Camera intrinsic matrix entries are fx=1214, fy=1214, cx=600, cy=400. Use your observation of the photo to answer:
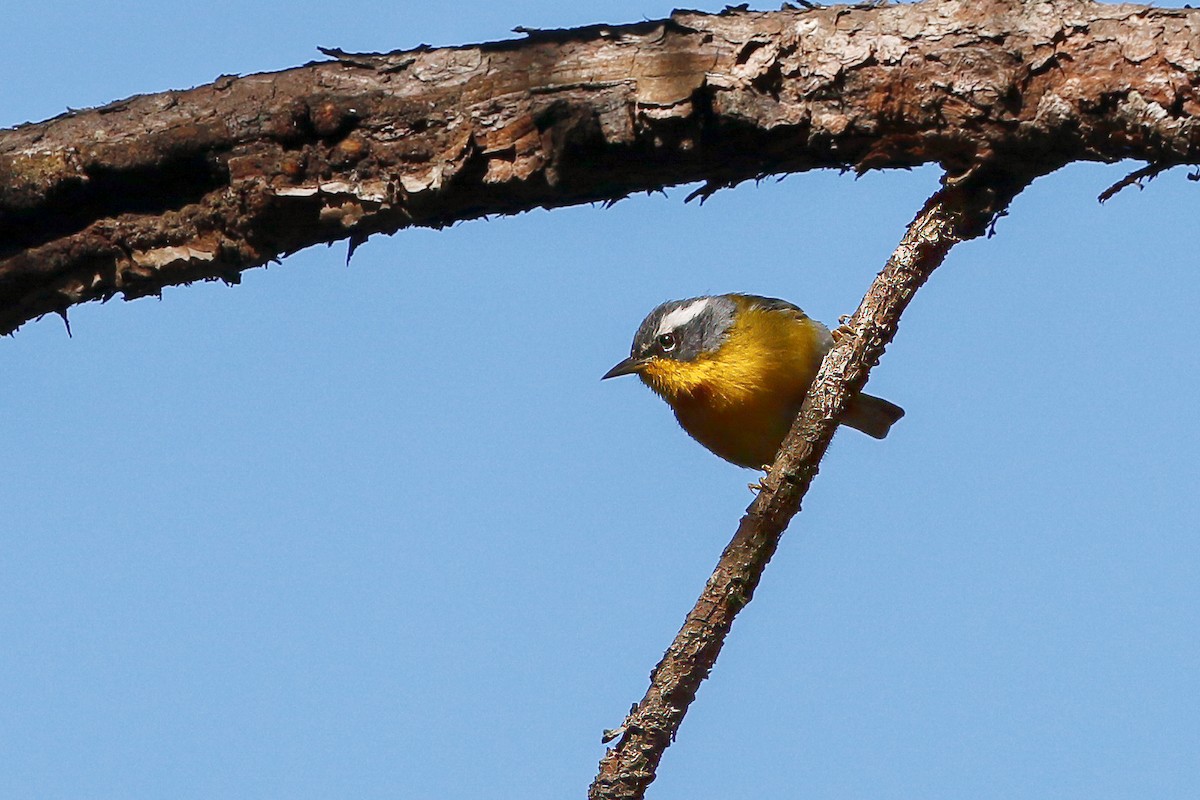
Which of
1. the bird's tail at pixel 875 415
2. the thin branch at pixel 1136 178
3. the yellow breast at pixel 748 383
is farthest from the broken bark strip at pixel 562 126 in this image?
the bird's tail at pixel 875 415

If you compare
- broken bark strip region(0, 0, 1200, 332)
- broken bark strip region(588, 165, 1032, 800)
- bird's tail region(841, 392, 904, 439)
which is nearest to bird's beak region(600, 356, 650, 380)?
bird's tail region(841, 392, 904, 439)

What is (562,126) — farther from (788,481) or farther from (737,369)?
(737,369)

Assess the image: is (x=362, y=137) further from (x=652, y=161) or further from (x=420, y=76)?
(x=652, y=161)

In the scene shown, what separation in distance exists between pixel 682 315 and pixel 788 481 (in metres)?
3.25

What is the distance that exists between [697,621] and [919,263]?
135 cm

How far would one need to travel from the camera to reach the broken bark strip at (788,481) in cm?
355

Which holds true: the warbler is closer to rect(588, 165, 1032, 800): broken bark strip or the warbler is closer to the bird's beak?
the bird's beak

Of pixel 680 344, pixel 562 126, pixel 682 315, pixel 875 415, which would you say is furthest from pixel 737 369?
pixel 562 126

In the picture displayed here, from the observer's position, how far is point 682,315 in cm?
700

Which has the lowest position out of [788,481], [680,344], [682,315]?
[788,481]

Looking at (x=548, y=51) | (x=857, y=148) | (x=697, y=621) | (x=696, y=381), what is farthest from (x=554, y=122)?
(x=696, y=381)

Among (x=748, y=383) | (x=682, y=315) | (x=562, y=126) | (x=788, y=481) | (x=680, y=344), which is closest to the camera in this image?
(x=788, y=481)

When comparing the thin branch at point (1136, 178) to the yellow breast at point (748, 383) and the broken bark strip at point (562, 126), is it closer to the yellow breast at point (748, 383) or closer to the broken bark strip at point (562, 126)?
the broken bark strip at point (562, 126)

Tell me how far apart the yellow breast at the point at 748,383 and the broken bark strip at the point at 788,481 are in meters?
1.99
